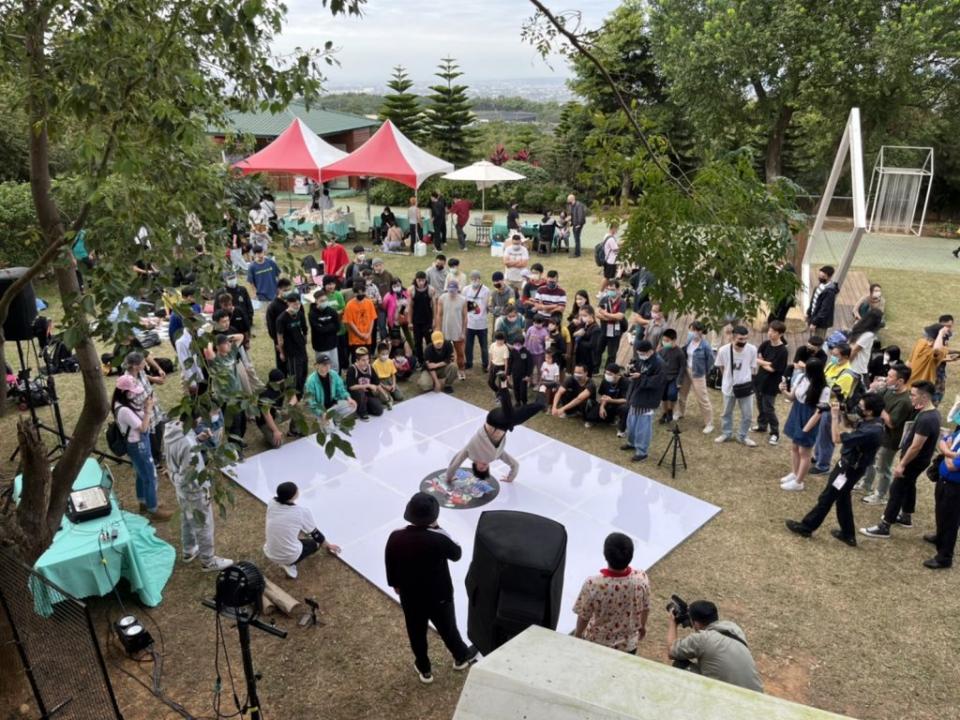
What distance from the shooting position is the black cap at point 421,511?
4.52 meters

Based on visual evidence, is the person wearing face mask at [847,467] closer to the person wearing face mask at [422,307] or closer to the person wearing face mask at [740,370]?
the person wearing face mask at [740,370]

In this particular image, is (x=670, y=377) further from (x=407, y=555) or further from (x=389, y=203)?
(x=389, y=203)

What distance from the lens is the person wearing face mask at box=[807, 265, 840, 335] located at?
10664 millimetres

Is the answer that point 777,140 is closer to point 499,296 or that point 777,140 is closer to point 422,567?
point 499,296

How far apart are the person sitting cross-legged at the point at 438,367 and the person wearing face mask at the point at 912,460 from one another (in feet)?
18.4

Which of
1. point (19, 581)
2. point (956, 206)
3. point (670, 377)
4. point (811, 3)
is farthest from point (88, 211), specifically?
point (956, 206)

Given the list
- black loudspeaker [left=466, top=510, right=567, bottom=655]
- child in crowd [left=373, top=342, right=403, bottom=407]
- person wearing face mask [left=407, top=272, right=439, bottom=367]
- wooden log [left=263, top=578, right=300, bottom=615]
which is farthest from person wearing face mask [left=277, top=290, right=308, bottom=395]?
black loudspeaker [left=466, top=510, right=567, bottom=655]

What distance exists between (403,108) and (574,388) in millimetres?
24545

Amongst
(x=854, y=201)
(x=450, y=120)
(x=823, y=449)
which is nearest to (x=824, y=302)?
(x=854, y=201)

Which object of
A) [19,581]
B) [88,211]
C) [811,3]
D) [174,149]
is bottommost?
[19,581]

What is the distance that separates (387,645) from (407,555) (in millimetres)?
1276

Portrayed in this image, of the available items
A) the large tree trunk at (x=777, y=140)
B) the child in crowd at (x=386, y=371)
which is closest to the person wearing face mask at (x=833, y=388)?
the child in crowd at (x=386, y=371)

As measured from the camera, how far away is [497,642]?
3.99 m

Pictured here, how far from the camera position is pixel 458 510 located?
714cm
